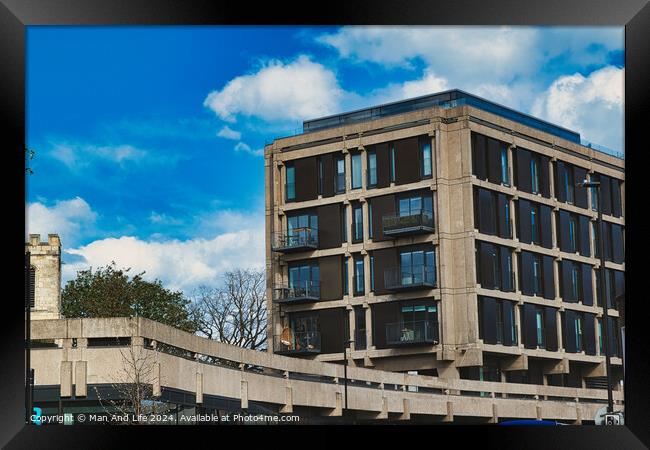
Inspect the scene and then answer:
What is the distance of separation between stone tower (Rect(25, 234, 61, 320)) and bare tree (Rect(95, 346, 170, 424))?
1786cm

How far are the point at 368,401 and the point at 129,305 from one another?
11507 mm

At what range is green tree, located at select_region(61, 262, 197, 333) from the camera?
42625 mm

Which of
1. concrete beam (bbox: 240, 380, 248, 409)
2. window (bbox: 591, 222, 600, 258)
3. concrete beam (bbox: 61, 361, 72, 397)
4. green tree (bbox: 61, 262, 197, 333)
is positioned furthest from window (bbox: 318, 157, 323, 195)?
concrete beam (bbox: 61, 361, 72, 397)

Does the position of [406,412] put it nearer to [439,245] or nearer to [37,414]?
[439,245]

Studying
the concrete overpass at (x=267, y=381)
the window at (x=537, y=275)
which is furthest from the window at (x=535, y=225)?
the concrete overpass at (x=267, y=381)

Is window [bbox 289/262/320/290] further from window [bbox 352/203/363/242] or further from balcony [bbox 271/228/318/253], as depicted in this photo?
window [bbox 352/203/363/242]

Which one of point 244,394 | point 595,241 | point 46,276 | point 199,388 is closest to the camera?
point 199,388

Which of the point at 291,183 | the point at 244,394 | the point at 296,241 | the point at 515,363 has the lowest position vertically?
the point at 244,394

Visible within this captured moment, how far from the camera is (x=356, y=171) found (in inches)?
1786

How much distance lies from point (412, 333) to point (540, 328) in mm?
6062

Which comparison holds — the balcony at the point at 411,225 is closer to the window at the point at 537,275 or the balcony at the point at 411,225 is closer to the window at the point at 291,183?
the window at the point at 291,183

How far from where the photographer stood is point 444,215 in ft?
141

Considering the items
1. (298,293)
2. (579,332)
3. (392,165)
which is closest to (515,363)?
(579,332)

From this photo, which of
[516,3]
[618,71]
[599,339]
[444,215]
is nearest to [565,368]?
[599,339]
